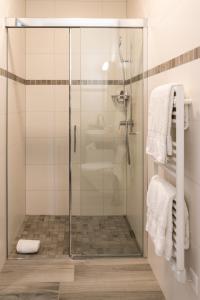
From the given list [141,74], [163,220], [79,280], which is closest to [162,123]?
[163,220]

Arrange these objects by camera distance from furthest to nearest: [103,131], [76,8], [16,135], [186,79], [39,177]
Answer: [39,177], [76,8], [16,135], [103,131], [186,79]

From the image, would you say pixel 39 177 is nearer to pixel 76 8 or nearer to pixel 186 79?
pixel 76 8

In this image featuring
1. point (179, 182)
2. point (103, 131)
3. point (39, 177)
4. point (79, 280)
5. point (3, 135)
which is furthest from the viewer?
point (39, 177)

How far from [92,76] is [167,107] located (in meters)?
1.55

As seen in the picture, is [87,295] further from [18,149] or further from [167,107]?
[18,149]

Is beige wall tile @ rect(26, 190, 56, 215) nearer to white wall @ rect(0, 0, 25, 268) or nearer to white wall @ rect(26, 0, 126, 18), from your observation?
white wall @ rect(0, 0, 25, 268)

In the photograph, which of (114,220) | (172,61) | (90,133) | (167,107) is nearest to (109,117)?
(90,133)

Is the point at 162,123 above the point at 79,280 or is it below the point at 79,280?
above

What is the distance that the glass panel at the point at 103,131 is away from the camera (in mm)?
3268

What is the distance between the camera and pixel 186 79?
6.30 feet

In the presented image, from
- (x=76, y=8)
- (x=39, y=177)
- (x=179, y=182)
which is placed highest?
(x=76, y=8)

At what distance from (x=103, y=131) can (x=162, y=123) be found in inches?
54.0

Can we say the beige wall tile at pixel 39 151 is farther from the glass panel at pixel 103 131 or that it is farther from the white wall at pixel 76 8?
the white wall at pixel 76 8

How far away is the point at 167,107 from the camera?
1905mm
